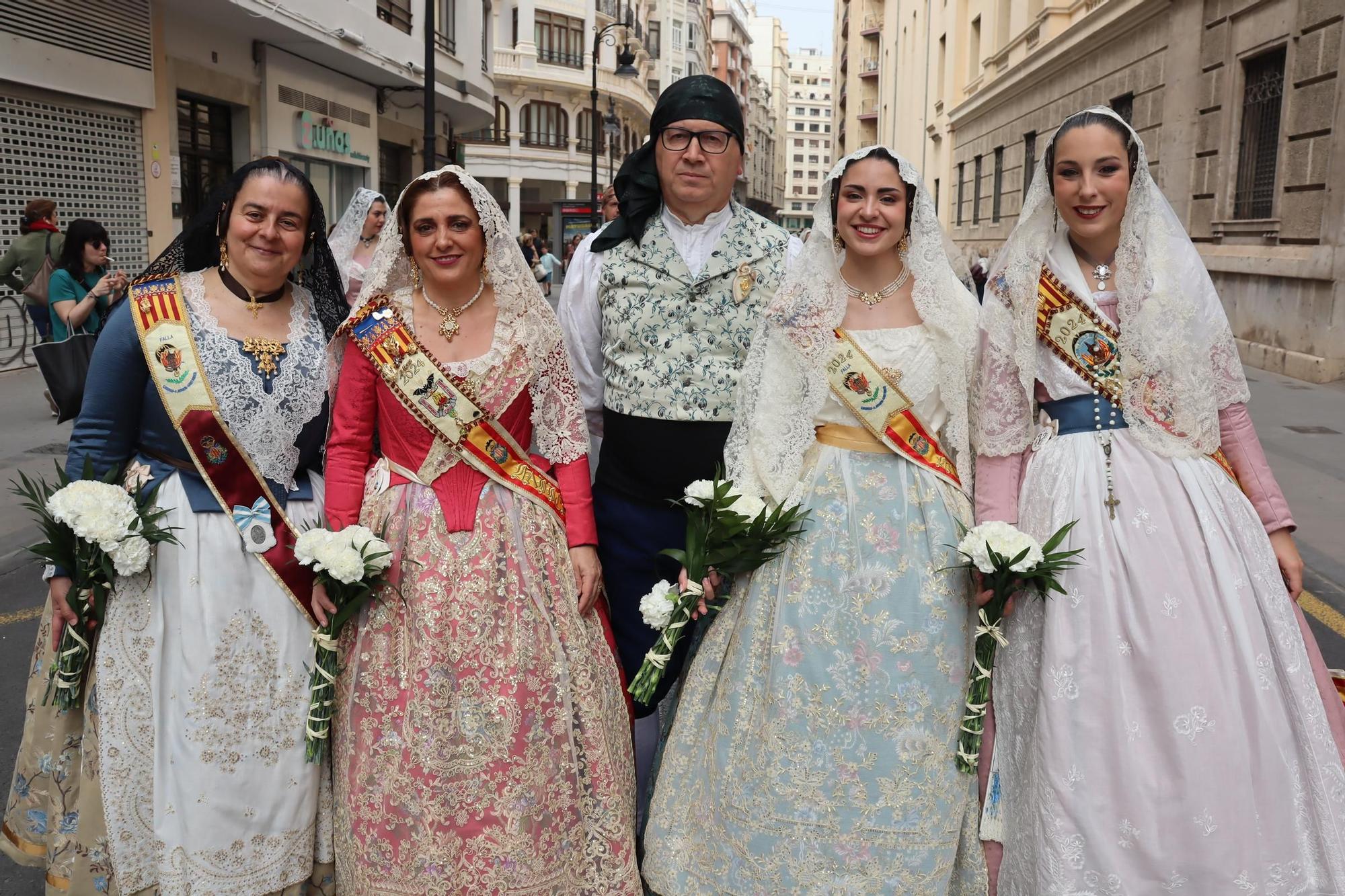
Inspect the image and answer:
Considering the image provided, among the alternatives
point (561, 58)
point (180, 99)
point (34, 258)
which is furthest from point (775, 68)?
point (34, 258)

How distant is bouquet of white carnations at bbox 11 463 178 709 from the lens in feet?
8.52

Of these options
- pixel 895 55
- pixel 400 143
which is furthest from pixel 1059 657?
pixel 895 55

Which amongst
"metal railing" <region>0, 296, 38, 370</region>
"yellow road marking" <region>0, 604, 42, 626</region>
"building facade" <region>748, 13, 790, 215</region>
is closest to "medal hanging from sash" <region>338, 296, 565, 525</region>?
"yellow road marking" <region>0, 604, 42, 626</region>

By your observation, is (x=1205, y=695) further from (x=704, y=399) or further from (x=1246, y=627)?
(x=704, y=399)

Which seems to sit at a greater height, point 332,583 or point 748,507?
point 748,507

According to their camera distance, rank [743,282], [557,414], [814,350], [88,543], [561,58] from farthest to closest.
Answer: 1. [561,58]
2. [743,282]
3. [557,414]
4. [814,350]
5. [88,543]

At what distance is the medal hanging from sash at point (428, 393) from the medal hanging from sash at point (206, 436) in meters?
→ 0.40

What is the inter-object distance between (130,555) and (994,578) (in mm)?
2042

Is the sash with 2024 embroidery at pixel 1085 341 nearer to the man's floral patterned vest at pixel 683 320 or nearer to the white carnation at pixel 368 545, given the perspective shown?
the man's floral patterned vest at pixel 683 320

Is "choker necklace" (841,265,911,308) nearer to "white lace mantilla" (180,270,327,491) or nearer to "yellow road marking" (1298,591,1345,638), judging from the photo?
"white lace mantilla" (180,270,327,491)

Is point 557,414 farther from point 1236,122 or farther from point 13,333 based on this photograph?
point 1236,122

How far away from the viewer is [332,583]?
8.82 feet

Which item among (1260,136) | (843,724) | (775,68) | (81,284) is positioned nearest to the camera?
(843,724)

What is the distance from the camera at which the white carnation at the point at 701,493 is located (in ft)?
9.38
